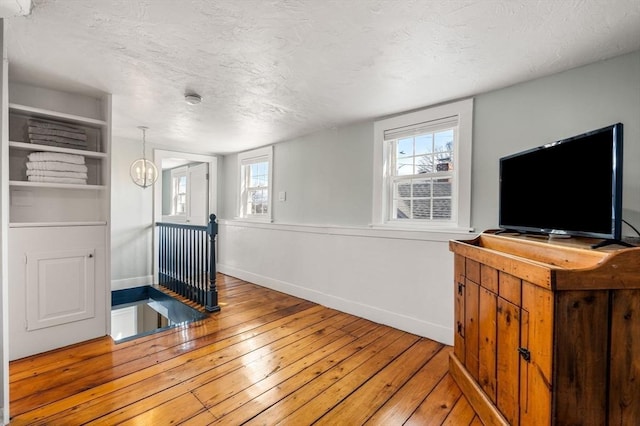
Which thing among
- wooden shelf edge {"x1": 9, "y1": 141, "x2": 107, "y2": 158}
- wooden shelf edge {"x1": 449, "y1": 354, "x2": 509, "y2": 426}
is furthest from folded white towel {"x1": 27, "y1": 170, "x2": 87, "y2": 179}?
wooden shelf edge {"x1": 449, "y1": 354, "x2": 509, "y2": 426}

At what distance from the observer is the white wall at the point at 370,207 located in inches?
73.6

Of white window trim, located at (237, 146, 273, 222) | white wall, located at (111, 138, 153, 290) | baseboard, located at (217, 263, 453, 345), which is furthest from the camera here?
white window trim, located at (237, 146, 273, 222)

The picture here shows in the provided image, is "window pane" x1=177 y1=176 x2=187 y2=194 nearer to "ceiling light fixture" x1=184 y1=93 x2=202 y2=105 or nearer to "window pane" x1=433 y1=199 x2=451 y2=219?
"ceiling light fixture" x1=184 y1=93 x2=202 y2=105

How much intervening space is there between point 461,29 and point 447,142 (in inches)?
48.3

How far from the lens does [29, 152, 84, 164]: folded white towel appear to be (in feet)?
7.52

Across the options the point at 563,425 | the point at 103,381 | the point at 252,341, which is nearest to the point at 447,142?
the point at 563,425

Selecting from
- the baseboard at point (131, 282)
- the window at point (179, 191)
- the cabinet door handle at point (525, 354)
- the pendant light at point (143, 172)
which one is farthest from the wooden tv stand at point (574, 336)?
the window at point (179, 191)

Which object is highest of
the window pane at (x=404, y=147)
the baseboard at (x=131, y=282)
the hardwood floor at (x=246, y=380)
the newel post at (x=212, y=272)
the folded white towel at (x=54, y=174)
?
the window pane at (x=404, y=147)

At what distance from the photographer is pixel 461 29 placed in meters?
1.54

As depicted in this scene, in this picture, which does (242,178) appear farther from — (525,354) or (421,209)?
(525,354)

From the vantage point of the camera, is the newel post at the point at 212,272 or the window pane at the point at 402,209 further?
the newel post at the point at 212,272

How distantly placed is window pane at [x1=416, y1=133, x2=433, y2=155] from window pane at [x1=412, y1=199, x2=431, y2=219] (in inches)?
18.8

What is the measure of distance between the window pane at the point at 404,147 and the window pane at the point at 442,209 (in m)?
0.56

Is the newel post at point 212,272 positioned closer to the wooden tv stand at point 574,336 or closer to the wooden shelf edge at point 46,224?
the wooden shelf edge at point 46,224
